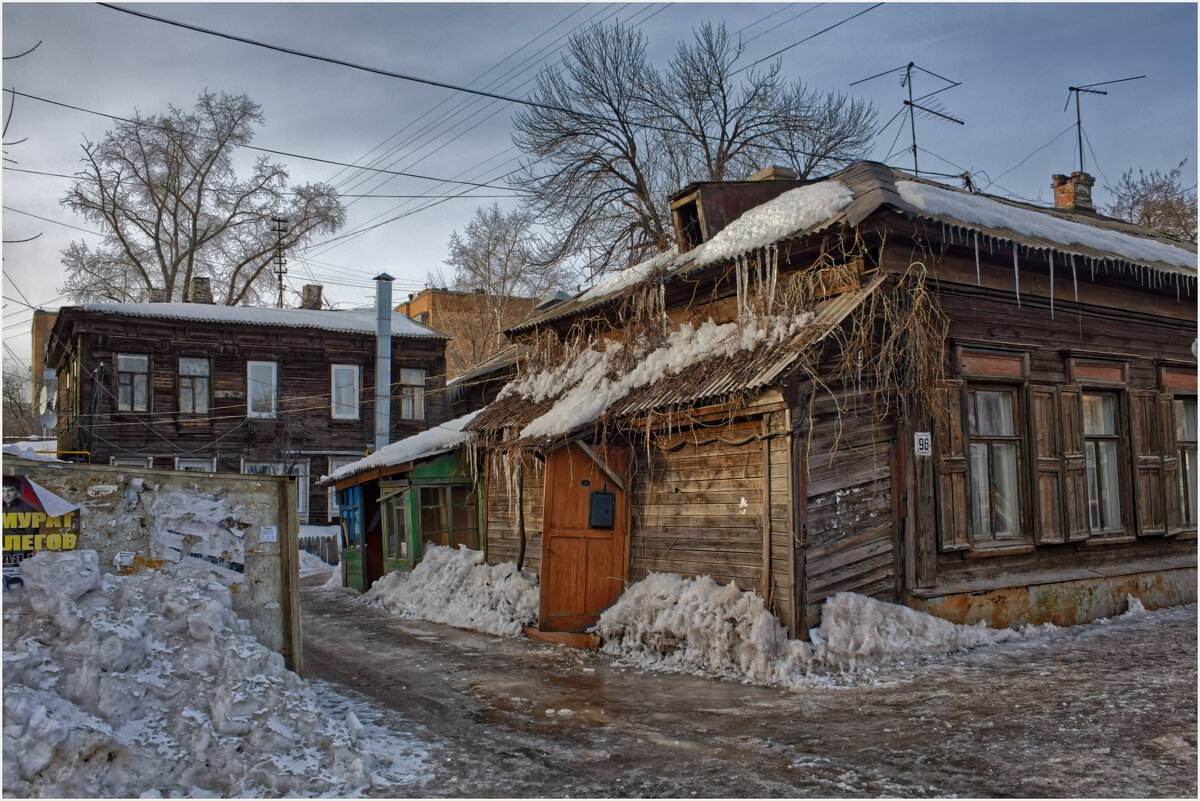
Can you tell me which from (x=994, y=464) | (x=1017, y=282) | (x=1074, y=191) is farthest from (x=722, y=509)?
(x=1074, y=191)

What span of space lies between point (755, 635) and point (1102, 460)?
22.1 ft

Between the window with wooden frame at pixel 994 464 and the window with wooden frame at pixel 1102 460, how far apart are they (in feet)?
5.12

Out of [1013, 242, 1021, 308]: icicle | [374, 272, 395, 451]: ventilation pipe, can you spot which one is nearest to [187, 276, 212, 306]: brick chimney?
[374, 272, 395, 451]: ventilation pipe

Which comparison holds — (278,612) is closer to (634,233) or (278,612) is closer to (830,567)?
(830,567)

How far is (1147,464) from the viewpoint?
1298cm

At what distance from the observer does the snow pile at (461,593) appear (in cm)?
1252

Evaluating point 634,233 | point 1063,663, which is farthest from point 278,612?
point 634,233

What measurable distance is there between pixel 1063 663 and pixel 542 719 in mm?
5337

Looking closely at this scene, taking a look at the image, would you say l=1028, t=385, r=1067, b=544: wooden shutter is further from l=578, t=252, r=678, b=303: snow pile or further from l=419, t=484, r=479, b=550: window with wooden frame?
l=419, t=484, r=479, b=550: window with wooden frame

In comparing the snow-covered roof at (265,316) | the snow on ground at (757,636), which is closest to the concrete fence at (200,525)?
the snow on ground at (757,636)

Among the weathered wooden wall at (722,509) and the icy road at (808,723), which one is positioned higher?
the weathered wooden wall at (722,509)

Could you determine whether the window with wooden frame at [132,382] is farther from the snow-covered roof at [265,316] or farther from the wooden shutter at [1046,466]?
the wooden shutter at [1046,466]

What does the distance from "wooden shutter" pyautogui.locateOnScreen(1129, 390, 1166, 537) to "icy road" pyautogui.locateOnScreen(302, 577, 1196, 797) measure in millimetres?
2405

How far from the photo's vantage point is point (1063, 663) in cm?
906
